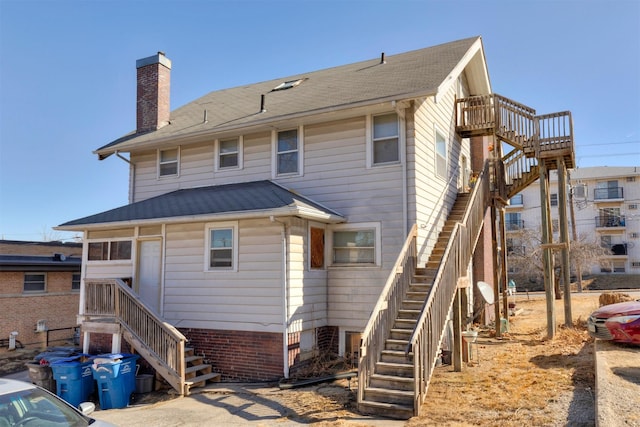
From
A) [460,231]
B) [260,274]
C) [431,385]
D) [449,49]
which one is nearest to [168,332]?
[260,274]

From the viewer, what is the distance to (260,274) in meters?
11.2

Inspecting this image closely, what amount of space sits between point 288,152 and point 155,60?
6.56 m

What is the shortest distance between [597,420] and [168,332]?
833cm

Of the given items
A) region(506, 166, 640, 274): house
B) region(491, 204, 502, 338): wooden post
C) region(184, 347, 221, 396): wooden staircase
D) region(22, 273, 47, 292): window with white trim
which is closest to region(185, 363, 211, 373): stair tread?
region(184, 347, 221, 396): wooden staircase

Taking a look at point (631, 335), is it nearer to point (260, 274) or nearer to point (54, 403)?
point (260, 274)

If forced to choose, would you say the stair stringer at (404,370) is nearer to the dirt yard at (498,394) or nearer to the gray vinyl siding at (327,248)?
the dirt yard at (498,394)

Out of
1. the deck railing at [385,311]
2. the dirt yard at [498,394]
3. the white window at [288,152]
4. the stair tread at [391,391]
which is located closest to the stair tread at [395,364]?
the deck railing at [385,311]

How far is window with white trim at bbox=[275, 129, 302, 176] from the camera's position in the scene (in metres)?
12.8

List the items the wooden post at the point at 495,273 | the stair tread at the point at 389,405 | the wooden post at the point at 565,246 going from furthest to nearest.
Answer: the wooden post at the point at 495,273 → the wooden post at the point at 565,246 → the stair tread at the point at 389,405

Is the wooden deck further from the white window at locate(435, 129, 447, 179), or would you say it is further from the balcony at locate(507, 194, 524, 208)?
the balcony at locate(507, 194, 524, 208)

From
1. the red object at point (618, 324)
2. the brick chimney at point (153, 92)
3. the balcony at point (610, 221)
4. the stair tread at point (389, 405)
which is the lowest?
the stair tread at point (389, 405)

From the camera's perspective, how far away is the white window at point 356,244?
37.9 ft

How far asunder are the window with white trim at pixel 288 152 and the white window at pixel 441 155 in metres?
3.81

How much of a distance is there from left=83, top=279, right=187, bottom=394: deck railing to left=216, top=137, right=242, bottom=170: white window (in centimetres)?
443
